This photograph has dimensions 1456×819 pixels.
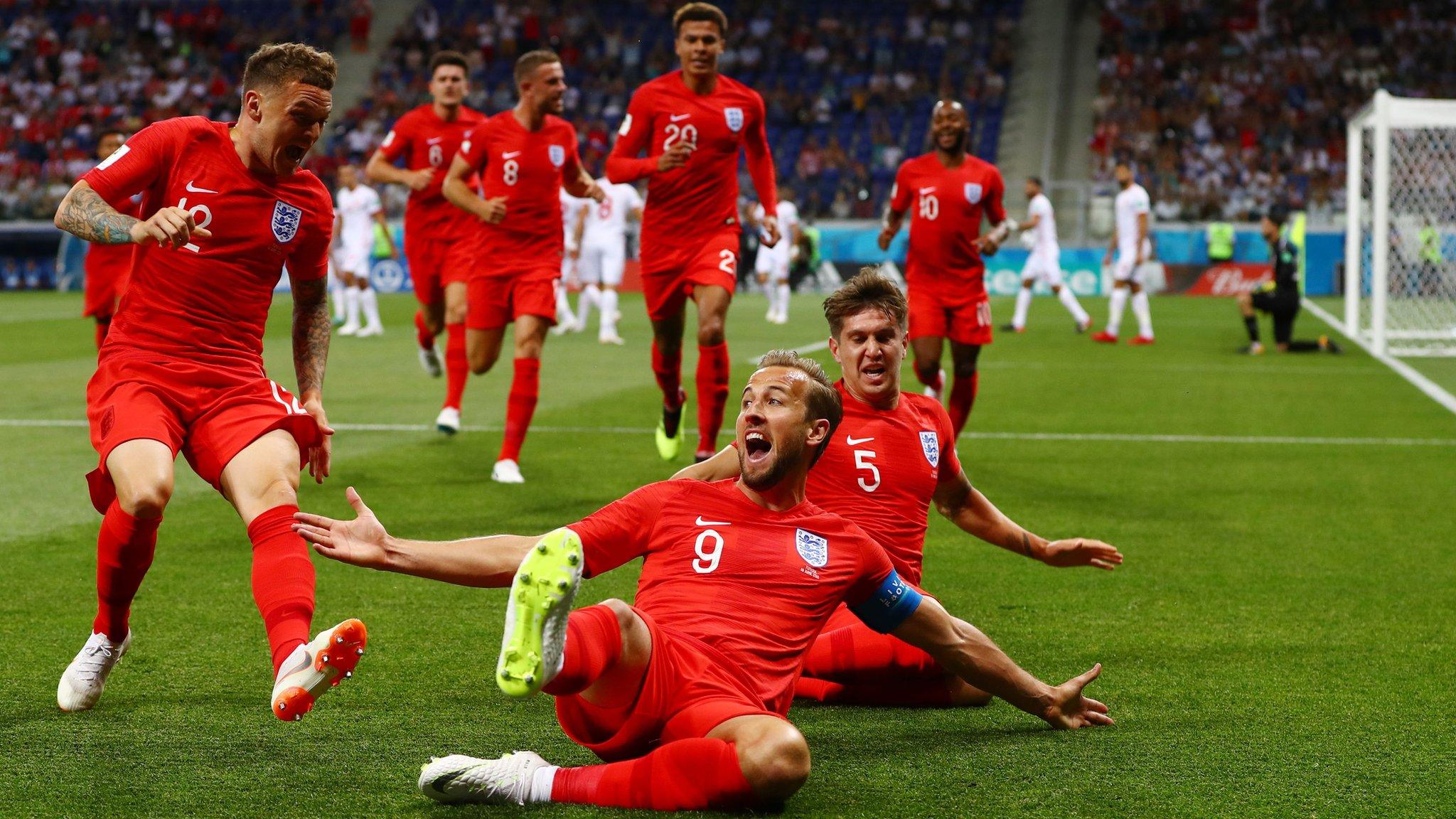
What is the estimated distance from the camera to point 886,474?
4.76 meters

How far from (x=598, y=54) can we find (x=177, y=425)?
1451 inches

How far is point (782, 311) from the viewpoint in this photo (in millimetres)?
24359

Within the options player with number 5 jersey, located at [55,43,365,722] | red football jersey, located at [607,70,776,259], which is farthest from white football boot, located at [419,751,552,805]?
red football jersey, located at [607,70,776,259]

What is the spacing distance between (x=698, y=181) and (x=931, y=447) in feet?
14.9

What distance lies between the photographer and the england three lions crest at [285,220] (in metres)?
4.45

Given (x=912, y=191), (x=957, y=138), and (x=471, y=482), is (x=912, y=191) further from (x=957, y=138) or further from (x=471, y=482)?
(x=471, y=482)

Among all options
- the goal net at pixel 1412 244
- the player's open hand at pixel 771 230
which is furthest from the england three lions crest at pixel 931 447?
the goal net at pixel 1412 244

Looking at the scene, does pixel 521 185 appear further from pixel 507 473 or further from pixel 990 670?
pixel 990 670

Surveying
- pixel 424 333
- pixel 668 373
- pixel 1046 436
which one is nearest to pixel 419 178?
pixel 424 333

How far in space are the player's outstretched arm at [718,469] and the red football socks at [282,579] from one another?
102 centimetres

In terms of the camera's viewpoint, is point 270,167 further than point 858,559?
Yes

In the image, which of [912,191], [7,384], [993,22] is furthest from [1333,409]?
[993,22]

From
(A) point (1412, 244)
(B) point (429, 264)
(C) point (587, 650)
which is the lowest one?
(A) point (1412, 244)

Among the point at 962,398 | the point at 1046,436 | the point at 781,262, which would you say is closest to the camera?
the point at 962,398
